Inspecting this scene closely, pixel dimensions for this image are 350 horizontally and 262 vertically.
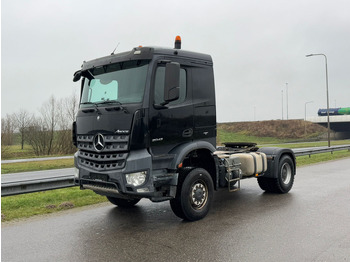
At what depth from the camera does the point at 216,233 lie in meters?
4.99

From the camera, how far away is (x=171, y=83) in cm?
509

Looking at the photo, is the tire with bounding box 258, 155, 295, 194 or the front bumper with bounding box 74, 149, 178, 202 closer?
the front bumper with bounding box 74, 149, 178, 202

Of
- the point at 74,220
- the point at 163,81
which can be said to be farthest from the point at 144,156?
the point at 74,220

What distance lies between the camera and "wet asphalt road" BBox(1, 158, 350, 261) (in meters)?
4.13

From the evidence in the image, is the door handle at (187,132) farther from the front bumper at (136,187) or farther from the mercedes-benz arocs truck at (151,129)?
the front bumper at (136,187)

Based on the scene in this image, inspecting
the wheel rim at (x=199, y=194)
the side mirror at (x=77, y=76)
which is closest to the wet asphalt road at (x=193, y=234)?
the wheel rim at (x=199, y=194)

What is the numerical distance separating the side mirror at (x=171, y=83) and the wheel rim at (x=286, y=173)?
4.55 metres

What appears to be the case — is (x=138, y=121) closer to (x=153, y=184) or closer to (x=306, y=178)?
(x=153, y=184)

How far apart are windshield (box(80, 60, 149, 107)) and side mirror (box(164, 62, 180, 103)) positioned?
14.7 inches

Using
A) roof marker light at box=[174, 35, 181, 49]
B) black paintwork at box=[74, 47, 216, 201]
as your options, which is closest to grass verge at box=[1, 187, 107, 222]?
black paintwork at box=[74, 47, 216, 201]

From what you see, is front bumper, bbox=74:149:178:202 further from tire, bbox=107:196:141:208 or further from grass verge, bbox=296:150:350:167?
grass verge, bbox=296:150:350:167

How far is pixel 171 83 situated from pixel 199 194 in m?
2.09

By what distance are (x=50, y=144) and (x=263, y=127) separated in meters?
55.9

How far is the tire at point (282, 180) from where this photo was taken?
26.5 ft
